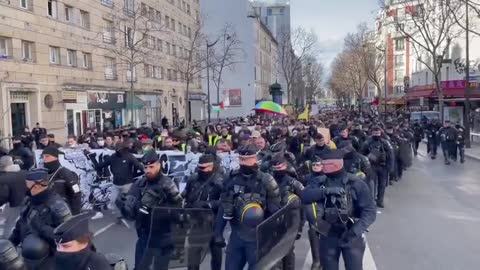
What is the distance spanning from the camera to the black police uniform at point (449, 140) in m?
17.8

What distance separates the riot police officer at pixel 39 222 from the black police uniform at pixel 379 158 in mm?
7341

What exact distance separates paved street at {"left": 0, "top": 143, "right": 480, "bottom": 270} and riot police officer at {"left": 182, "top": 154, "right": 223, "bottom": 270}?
1.17 meters

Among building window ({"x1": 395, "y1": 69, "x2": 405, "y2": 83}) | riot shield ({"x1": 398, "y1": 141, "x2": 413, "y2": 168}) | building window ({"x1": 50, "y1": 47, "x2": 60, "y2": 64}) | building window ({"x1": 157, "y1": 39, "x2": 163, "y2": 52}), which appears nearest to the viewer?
riot shield ({"x1": 398, "y1": 141, "x2": 413, "y2": 168})

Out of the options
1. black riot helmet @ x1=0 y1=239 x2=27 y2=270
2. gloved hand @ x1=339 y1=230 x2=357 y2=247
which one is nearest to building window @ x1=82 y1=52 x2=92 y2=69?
gloved hand @ x1=339 y1=230 x2=357 y2=247

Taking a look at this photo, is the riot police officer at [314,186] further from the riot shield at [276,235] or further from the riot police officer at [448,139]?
the riot police officer at [448,139]

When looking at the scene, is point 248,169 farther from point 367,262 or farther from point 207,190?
point 367,262

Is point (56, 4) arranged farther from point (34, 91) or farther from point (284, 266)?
point (284, 266)

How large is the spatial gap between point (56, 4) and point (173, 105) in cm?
2247

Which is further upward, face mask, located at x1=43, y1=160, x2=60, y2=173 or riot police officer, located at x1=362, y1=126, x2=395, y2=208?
face mask, located at x1=43, y1=160, x2=60, y2=173

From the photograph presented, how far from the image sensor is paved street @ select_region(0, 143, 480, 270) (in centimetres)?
729

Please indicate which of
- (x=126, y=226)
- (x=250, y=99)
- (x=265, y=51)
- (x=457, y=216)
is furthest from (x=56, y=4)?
(x=265, y=51)

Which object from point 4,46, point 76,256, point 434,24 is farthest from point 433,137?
point 76,256

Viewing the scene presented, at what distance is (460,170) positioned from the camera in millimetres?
16688

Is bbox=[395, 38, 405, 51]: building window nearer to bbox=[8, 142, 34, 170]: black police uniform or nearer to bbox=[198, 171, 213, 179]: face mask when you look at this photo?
bbox=[8, 142, 34, 170]: black police uniform
